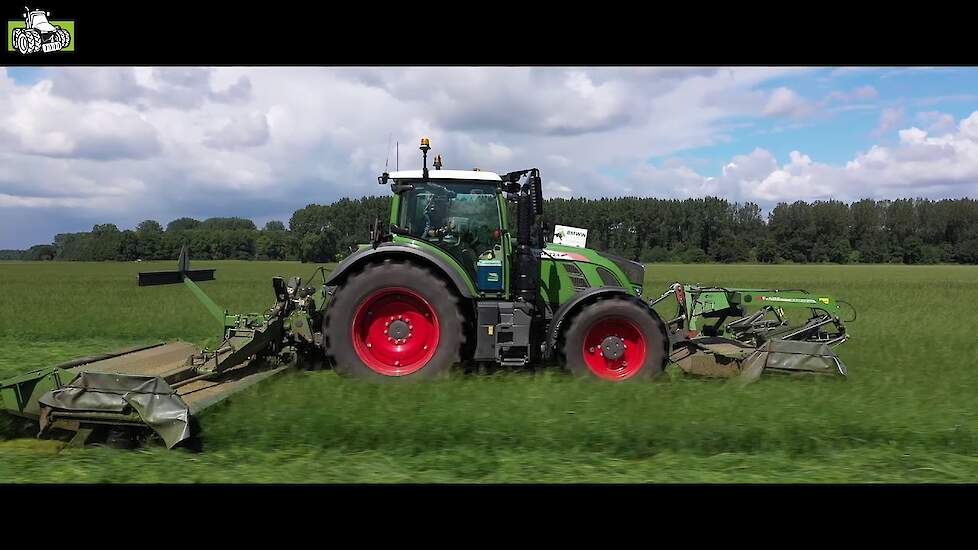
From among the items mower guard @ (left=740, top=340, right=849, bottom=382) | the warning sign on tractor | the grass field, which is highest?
the warning sign on tractor

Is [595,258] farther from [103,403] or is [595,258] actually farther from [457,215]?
[103,403]

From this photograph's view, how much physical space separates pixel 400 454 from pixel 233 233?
5612 cm

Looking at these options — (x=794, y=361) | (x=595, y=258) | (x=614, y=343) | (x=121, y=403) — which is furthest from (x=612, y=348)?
(x=121, y=403)

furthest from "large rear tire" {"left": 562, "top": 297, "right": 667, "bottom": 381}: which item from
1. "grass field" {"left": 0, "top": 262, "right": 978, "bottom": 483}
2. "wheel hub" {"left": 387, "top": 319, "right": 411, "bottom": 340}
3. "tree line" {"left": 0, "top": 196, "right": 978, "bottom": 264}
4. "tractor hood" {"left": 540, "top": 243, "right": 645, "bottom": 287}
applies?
"tree line" {"left": 0, "top": 196, "right": 978, "bottom": 264}

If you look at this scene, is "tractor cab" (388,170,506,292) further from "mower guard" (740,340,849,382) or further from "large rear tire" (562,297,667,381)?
"mower guard" (740,340,849,382)

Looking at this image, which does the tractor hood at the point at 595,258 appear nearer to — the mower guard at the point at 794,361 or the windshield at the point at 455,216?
the windshield at the point at 455,216

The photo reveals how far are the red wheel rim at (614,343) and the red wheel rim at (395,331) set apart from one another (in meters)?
1.69

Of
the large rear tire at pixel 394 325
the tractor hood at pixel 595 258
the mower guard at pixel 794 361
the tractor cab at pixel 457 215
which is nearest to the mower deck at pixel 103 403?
the large rear tire at pixel 394 325

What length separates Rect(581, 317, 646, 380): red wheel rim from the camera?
23.4ft

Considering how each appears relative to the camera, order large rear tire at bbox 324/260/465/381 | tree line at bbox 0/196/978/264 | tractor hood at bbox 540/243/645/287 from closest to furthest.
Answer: large rear tire at bbox 324/260/465/381, tractor hood at bbox 540/243/645/287, tree line at bbox 0/196/978/264

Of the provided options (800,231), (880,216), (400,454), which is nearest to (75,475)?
(400,454)

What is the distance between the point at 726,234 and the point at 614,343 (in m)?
70.1

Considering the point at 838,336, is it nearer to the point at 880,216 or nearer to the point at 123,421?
the point at 123,421

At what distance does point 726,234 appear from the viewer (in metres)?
72.6
